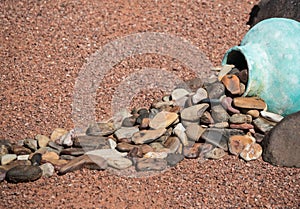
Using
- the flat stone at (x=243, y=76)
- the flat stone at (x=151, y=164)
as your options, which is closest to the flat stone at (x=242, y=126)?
the flat stone at (x=243, y=76)

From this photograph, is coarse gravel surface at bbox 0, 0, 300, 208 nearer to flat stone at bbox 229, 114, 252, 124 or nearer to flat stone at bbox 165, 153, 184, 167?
flat stone at bbox 165, 153, 184, 167

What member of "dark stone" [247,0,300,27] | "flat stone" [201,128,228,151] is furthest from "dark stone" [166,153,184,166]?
"dark stone" [247,0,300,27]

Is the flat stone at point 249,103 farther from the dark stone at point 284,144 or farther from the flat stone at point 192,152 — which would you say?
the flat stone at point 192,152

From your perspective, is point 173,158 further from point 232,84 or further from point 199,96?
point 232,84

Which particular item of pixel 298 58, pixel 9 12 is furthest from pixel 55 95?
pixel 298 58

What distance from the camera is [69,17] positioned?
5.03 m

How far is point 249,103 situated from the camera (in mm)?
3779

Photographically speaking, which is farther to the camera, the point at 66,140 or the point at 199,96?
the point at 199,96

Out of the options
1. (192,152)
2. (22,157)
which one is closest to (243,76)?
(192,152)

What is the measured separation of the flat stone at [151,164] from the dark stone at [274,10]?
1.73 meters

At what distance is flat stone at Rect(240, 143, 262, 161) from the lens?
353cm

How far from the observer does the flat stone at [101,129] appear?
374cm

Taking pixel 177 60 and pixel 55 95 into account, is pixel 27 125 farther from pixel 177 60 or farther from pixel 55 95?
pixel 177 60

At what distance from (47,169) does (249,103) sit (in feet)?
4.56
